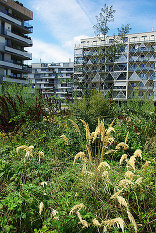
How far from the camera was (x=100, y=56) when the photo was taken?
1549cm

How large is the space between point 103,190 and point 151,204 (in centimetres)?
45

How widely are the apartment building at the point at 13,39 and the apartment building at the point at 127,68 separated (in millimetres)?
10817

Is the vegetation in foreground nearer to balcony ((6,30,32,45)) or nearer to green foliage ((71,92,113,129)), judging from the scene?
green foliage ((71,92,113,129))

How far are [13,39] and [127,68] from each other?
22703 mm

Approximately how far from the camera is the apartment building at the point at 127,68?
37719 millimetres

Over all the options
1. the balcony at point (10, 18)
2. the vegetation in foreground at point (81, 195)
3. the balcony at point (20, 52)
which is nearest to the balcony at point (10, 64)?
the balcony at point (20, 52)

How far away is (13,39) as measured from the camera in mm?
31016

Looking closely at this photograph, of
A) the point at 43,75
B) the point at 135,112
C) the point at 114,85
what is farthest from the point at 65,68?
the point at 135,112

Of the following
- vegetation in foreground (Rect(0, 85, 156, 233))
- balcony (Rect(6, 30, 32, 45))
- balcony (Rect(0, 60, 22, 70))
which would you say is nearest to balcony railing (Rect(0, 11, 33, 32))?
balcony (Rect(6, 30, 32, 45))

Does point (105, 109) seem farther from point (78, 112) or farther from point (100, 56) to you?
point (100, 56)

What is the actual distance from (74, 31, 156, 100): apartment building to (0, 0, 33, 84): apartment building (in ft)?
35.5

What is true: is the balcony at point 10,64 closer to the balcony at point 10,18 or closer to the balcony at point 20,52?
the balcony at point 20,52

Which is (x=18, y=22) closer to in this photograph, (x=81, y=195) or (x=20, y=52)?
(x=20, y=52)

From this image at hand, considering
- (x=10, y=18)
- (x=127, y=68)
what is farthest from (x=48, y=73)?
(x=10, y=18)
